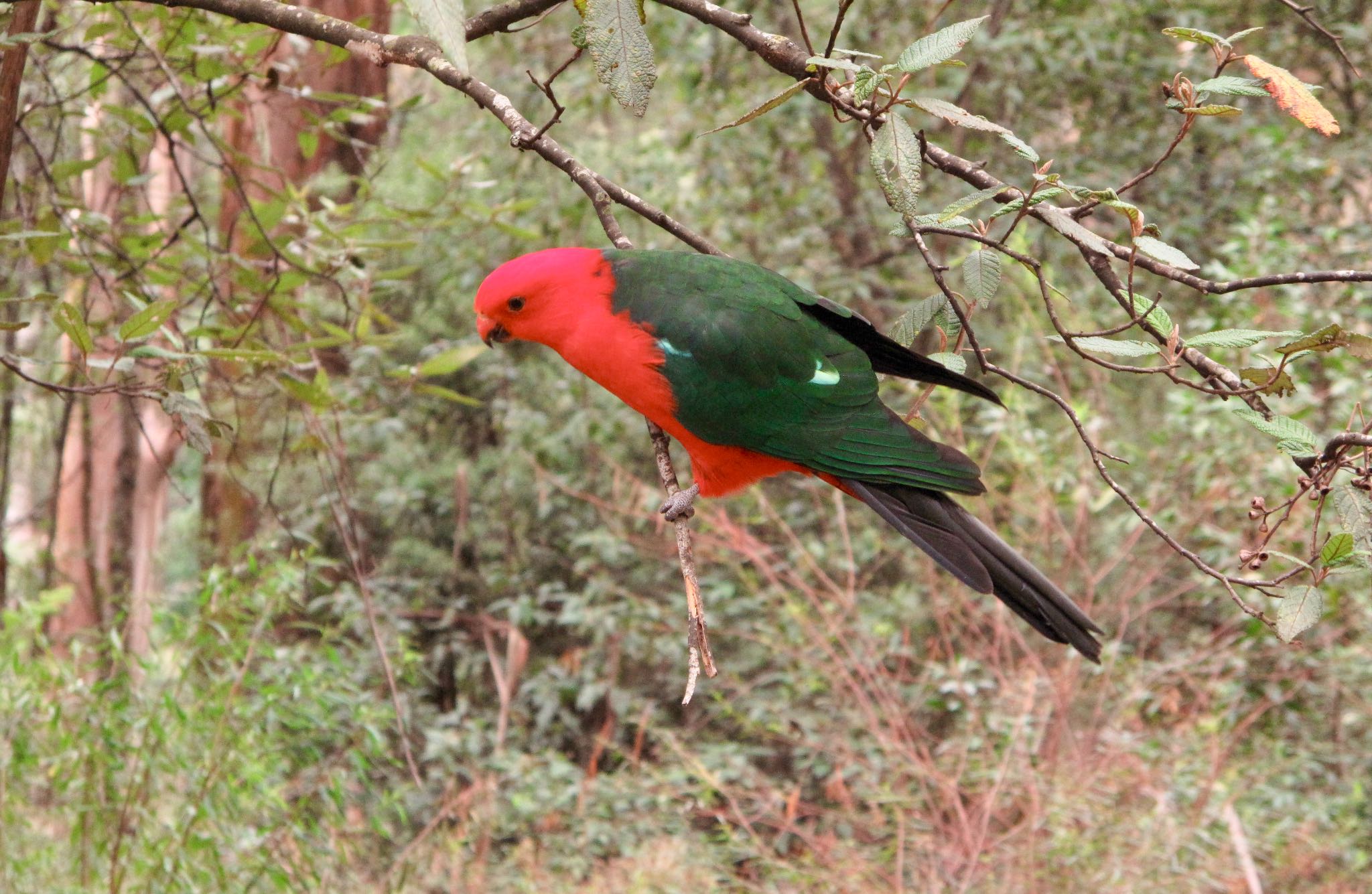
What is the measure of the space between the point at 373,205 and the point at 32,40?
1.31 m

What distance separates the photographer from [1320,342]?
128 cm

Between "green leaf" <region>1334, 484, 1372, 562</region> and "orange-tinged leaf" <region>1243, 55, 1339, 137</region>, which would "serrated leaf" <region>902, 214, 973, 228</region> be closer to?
"orange-tinged leaf" <region>1243, 55, 1339, 137</region>

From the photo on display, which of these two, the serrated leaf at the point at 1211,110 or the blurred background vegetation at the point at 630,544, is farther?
the blurred background vegetation at the point at 630,544

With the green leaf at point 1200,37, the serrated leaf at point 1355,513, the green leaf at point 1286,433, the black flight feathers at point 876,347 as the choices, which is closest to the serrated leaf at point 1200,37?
the green leaf at point 1200,37

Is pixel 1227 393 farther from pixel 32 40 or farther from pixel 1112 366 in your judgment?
pixel 32 40

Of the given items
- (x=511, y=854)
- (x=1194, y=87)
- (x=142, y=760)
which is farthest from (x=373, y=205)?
(x=511, y=854)

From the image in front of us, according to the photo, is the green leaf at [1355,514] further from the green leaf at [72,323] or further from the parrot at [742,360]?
the green leaf at [72,323]

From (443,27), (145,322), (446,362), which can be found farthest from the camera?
(446,362)

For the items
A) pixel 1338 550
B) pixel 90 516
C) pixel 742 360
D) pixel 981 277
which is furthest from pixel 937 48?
pixel 90 516

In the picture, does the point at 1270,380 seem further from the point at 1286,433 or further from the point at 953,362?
the point at 953,362

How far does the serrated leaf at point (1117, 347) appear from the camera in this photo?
4.50ft

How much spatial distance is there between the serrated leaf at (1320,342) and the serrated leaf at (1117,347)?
14 centimetres

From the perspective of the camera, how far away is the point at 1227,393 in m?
1.37

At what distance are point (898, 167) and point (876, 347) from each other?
0.96 m
